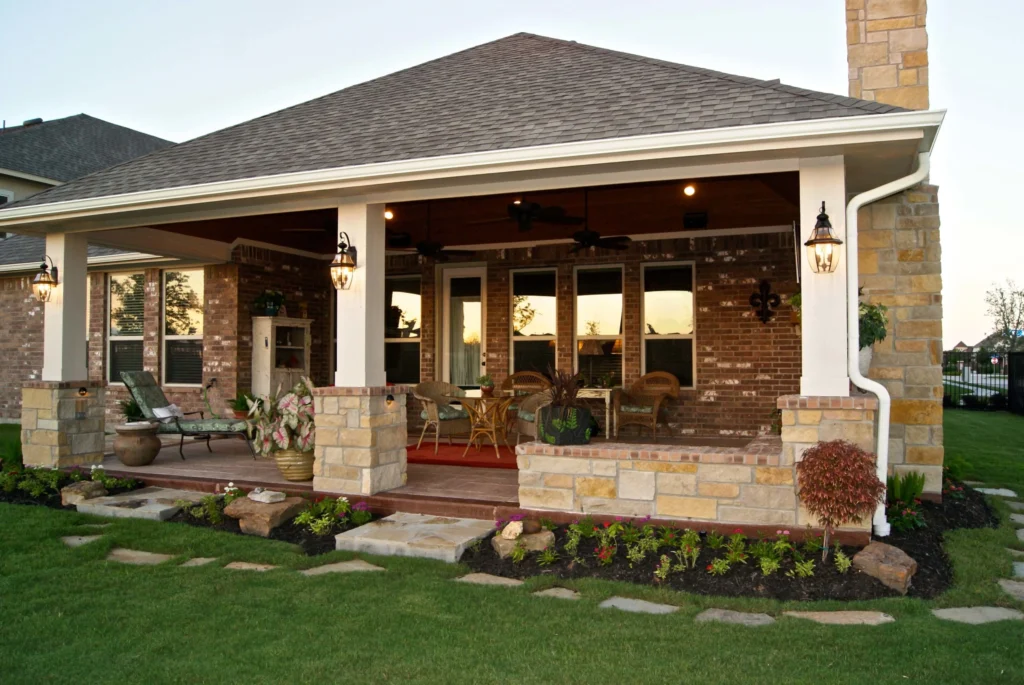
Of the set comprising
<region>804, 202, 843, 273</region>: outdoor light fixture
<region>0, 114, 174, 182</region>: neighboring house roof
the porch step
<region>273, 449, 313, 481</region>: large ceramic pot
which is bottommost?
the porch step

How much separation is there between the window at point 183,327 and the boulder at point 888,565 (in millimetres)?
8587

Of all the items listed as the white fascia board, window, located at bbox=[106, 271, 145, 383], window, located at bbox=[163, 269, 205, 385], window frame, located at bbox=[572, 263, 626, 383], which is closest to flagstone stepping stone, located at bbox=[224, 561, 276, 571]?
the white fascia board

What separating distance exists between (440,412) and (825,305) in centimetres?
420

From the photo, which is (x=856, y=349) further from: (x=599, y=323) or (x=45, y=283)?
(x=45, y=283)

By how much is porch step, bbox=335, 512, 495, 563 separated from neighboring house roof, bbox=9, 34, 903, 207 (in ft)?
8.58

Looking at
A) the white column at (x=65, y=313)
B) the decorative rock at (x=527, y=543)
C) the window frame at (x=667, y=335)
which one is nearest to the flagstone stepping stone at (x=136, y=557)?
the decorative rock at (x=527, y=543)

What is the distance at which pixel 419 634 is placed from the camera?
10.8 ft

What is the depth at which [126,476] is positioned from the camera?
6711 mm

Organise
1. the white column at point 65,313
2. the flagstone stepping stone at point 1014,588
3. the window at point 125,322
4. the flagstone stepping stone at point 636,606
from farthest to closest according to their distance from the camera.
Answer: the window at point 125,322 → the white column at point 65,313 → the flagstone stepping stone at point 1014,588 → the flagstone stepping stone at point 636,606

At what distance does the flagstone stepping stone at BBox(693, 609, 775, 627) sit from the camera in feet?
11.2

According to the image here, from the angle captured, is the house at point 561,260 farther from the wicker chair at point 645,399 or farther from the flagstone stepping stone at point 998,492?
the flagstone stepping stone at point 998,492

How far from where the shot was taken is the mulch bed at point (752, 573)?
385cm

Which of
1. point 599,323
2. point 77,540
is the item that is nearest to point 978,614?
point 77,540

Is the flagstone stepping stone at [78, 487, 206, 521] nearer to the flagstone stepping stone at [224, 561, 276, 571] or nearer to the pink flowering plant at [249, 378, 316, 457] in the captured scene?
the pink flowering plant at [249, 378, 316, 457]
